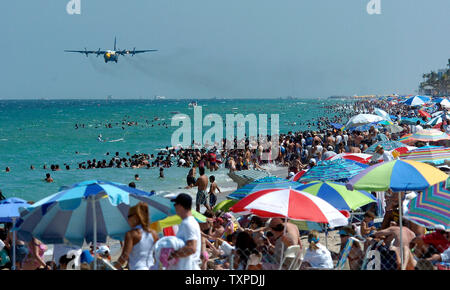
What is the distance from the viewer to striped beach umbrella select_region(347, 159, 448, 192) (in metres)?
7.02

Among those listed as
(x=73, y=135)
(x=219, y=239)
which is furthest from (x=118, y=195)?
(x=73, y=135)

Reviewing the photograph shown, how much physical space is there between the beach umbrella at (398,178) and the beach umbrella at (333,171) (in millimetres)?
2727

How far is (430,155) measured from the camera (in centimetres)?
1096

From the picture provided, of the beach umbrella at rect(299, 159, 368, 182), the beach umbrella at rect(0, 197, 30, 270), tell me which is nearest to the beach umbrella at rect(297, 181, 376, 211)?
the beach umbrella at rect(299, 159, 368, 182)

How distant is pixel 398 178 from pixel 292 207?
1.39 meters

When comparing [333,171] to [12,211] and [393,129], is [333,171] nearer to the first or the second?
[12,211]

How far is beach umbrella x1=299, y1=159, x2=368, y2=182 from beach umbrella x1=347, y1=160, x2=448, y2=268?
107 inches

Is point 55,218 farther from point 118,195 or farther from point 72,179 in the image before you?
point 72,179

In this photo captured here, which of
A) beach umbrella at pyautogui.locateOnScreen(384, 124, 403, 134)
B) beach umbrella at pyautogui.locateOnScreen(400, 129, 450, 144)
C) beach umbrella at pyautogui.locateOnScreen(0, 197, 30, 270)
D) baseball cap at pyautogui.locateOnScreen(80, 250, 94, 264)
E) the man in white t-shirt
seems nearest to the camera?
the man in white t-shirt

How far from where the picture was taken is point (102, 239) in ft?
21.7

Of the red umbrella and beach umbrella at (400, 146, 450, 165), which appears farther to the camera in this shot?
beach umbrella at (400, 146, 450, 165)

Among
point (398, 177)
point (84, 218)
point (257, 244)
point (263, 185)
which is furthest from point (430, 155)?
point (84, 218)

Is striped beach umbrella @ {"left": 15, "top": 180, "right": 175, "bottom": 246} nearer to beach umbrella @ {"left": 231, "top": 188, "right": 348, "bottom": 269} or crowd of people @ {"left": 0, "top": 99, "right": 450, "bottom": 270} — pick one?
crowd of people @ {"left": 0, "top": 99, "right": 450, "bottom": 270}
